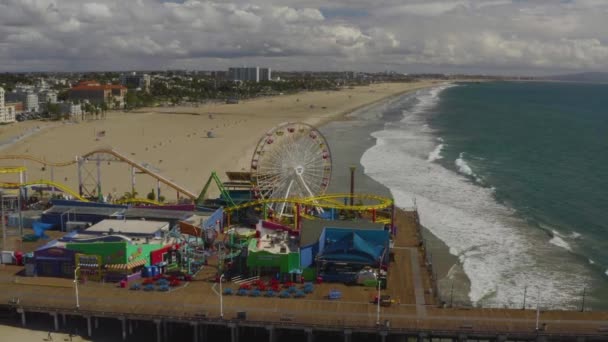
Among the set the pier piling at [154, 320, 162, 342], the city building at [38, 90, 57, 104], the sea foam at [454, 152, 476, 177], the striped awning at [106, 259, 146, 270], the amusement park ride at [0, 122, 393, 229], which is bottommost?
the pier piling at [154, 320, 162, 342]

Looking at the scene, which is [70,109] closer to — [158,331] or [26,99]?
[26,99]

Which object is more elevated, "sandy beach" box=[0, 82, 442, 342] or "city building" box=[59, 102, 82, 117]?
"city building" box=[59, 102, 82, 117]

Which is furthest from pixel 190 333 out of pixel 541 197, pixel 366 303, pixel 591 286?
pixel 541 197

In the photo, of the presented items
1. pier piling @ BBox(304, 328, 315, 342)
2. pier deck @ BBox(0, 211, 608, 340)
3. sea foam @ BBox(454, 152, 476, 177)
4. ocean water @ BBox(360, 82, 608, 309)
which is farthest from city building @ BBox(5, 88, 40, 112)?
pier piling @ BBox(304, 328, 315, 342)

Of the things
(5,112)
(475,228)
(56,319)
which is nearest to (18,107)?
(5,112)

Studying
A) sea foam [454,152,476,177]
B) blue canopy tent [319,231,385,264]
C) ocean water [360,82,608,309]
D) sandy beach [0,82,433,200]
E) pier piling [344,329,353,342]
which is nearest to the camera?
pier piling [344,329,353,342]

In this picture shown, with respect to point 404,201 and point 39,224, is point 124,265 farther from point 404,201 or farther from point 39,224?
point 404,201

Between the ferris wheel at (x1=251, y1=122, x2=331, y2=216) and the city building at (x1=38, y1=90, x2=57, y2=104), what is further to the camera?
the city building at (x1=38, y1=90, x2=57, y2=104)

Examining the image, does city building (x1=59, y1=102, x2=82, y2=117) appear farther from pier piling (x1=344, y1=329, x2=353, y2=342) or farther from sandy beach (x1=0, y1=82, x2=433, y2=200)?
pier piling (x1=344, y1=329, x2=353, y2=342)
